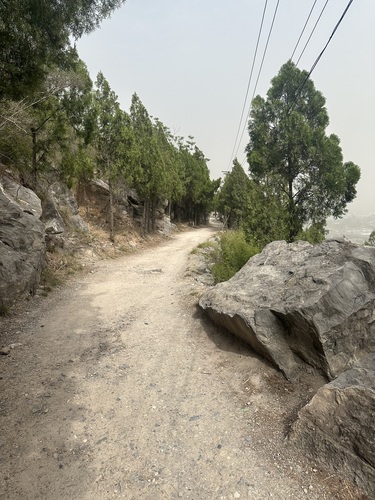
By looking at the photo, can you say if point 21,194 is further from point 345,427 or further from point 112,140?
point 345,427

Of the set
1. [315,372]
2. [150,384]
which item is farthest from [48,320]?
[315,372]

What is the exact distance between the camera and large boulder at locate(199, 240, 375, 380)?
14.5ft

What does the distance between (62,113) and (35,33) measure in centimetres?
704

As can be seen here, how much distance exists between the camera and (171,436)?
3.65 meters

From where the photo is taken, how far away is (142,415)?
3.97m

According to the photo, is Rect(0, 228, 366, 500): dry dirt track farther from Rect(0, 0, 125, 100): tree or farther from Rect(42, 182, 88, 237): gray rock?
Rect(42, 182, 88, 237): gray rock

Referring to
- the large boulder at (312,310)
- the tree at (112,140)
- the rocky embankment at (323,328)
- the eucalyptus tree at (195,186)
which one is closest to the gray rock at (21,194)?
the tree at (112,140)

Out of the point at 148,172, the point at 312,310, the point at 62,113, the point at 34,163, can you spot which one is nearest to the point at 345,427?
the point at 312,310

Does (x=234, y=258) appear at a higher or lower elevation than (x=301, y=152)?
lower

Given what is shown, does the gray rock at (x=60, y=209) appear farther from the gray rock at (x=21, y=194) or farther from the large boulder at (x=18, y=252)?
the large boulder at (x=18, y=252)

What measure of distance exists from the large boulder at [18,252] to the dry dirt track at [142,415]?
737 mm

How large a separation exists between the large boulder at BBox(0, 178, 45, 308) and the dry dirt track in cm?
74

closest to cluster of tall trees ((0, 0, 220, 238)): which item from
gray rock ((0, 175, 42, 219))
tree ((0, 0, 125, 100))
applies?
tree ((0, 0, 125, 100))

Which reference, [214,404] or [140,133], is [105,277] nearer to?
[214,404]
